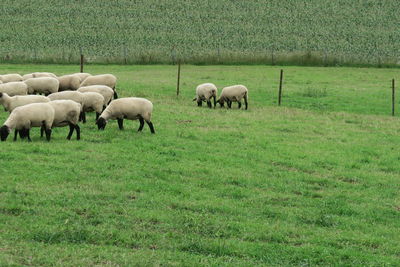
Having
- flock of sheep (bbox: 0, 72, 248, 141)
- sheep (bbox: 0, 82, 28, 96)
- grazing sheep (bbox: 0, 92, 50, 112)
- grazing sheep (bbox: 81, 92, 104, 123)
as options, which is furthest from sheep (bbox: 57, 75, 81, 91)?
grazing sheep (bbox: 0, 92, 50, 112)

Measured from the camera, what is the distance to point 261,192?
47.4 feet

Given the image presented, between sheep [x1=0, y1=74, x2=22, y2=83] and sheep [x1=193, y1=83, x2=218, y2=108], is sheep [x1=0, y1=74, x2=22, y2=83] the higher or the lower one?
the higher one

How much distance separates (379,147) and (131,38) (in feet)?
166

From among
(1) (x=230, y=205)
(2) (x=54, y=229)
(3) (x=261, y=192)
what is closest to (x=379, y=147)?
(3) (x=261, y=192)

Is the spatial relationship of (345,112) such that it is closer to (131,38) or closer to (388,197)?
(388,197)

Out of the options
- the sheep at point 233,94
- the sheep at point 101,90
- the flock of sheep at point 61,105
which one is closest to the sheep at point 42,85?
the flock of sheep at point 61,105

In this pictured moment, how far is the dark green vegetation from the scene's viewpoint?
5578cm

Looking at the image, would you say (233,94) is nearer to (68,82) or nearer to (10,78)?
(68,82)

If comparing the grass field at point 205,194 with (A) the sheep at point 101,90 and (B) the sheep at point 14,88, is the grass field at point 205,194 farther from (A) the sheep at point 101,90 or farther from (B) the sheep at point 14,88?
(B) the sheep at point 14,88

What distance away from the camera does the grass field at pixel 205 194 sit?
10695 mm

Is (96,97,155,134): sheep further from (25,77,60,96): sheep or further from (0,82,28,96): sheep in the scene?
(25,77,60,96): sheep

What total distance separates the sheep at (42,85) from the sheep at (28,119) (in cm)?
697

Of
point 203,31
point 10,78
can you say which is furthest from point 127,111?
point 203,31

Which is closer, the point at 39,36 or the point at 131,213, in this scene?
the point at 131,213
